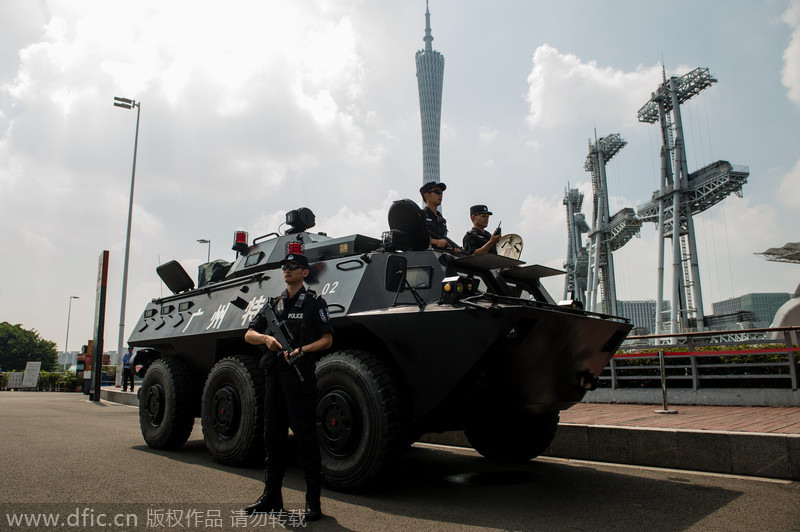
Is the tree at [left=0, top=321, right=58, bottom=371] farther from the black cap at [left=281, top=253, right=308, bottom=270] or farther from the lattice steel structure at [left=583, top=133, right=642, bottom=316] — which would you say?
the black cap at [left=281, top=253, right=308, bottom=270]

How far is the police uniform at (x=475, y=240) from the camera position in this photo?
5797 mm

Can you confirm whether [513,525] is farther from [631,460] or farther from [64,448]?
[64,448]

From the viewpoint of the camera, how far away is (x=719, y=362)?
9.55 m

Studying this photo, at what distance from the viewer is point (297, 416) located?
3611 mm

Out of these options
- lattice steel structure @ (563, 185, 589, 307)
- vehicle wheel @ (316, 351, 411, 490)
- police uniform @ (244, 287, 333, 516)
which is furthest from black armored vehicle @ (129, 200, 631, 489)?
lattice steel structure @ (563, 185, 589, 307)

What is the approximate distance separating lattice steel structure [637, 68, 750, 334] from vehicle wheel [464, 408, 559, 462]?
1468 inches

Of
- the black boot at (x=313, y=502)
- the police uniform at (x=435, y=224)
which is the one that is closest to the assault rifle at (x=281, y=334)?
the black boot at (x=313, y=502)

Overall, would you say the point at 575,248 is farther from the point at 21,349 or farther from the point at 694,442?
the point at 694,442

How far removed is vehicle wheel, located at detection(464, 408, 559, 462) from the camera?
5.55 meters

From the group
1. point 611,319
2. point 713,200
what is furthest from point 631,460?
point 713,200

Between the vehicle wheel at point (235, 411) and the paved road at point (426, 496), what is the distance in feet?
0.58

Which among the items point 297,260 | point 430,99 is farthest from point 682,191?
point 430,99

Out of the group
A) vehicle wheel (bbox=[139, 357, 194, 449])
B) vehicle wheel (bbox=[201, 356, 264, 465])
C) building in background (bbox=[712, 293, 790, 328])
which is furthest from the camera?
building in background (bbox=[712, 293, 790, 328])

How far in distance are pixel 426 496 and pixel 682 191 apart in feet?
140
